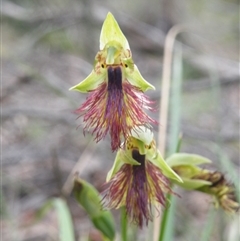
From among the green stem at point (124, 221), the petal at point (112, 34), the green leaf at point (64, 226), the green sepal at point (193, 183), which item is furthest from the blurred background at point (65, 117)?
the petal at point (112, 34)

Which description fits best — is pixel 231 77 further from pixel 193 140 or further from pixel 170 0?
pixel 170 0

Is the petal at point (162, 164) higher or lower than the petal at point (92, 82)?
lower

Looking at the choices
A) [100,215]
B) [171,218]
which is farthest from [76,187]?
[171,218]

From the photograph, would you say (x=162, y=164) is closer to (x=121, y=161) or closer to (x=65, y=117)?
(x=121, y=161)

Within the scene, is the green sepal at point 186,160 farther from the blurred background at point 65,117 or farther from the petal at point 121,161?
the blurred background at point 65,117

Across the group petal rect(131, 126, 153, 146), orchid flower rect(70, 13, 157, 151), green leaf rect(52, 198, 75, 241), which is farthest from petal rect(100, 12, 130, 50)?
green leaf rect(52, 198, 75, 241)

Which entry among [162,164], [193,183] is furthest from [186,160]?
[162,164]

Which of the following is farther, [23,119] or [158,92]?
[23,119]

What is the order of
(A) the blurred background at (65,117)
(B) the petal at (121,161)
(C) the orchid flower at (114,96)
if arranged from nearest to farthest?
(C) the orchid flower at (114,96) → (B) the petal at (121,161) → (A) the blurred background at (65,117)
